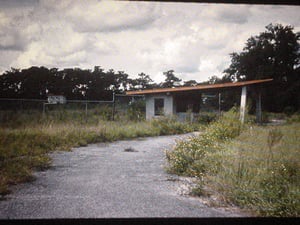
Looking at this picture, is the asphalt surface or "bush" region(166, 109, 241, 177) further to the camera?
"bush" region(166, 109, 241, 177)

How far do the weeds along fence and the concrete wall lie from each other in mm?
436

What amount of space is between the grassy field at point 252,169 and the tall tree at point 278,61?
69 cm

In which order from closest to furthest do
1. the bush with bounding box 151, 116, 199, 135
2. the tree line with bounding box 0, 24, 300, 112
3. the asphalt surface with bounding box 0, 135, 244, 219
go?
the asphalt surface with bounding box 0, 135, 244, 219, the tree line with bounding box 0, 24, 300, 112, the bush with bounding box 151, 116, 199, 135

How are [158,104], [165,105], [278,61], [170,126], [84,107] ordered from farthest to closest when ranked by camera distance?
[158,104] < [165,105] < [170,126] < [84,107] < [278,61]

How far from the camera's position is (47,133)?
8.00 m

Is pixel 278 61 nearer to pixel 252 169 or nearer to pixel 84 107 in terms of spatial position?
pixel 252 169

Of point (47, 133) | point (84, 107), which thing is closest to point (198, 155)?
point (47, 133)

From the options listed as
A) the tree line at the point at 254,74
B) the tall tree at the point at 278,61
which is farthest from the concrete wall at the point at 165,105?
the tall tree at the point at 278,61

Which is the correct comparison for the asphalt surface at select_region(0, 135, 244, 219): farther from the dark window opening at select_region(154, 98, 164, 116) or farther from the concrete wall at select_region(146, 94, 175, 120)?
the dark window opening at select_region(154, 98, 164, 116)

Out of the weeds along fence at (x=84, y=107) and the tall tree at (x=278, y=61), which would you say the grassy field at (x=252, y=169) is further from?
the weeds along fence at (x=84, y=107)

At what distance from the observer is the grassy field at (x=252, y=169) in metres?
3.13

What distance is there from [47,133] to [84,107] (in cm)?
396

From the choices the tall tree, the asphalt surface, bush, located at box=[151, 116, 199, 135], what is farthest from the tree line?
bush, located at box=[151, 116, 199, 135]

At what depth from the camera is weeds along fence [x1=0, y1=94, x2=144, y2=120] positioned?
8.18 m
